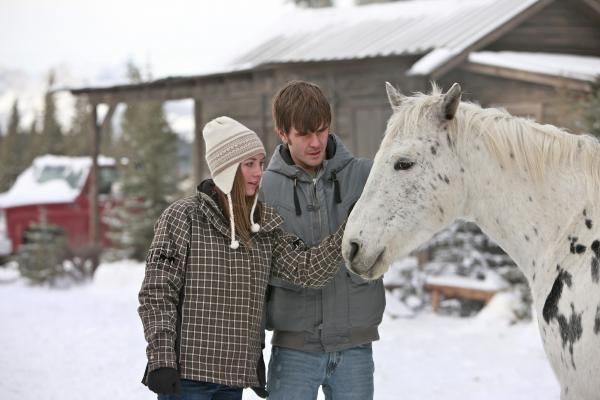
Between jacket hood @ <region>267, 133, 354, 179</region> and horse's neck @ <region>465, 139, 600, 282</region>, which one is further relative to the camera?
jacket hood @ <region>267, 133, 354, 179</region>

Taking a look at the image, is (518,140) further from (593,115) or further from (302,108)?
(593,115)

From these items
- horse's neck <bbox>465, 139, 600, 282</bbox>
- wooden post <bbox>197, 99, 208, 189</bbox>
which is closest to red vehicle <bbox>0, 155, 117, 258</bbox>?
wooden post <bbox>197, 99, 208, 189</bbox>

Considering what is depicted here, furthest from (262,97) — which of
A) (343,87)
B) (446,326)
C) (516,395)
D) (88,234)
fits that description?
(516,395)

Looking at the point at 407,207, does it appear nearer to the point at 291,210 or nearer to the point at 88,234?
the point at 291,210

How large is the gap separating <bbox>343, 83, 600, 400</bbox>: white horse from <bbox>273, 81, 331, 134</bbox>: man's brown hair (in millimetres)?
272

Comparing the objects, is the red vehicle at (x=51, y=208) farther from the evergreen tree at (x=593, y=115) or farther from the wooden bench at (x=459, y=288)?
the evergreen tree at (x=593, y=115)

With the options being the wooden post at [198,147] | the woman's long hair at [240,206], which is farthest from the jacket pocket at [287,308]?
the wooden post at [198,147]

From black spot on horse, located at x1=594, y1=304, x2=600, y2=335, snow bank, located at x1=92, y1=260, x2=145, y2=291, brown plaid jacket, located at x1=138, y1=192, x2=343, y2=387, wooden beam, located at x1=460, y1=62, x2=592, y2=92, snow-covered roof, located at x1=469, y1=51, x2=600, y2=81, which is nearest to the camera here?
black spot on horse, located at x1=594, y1=304, x2=600, y2=335

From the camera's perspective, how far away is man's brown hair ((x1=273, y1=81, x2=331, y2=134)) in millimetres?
2678

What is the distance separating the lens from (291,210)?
285 cm

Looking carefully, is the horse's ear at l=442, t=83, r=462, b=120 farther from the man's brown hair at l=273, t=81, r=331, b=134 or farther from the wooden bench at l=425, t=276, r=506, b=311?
A: the wooden bench at l=425, t=276, r=506, b=311

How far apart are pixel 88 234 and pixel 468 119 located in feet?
48.2

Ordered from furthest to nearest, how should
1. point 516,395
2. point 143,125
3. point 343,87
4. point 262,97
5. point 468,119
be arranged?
point 143,125, point 262,97, point 343,87, point 516,395, point 468,119

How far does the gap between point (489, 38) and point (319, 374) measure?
9370 millimetres
